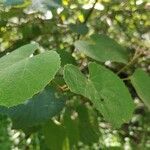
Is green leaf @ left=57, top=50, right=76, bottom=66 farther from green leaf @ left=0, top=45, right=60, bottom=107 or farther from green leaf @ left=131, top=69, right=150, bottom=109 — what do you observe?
green leaf @ left=0, top=45, right=60, bottom=107

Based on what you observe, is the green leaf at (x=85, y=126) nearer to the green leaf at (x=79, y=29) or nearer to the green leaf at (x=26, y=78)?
the green leaf at (x=79, y=29)

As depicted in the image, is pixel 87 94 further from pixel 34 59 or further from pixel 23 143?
pixel 23 143

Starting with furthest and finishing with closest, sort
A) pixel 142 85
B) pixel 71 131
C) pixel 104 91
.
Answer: pixel 71 131 → pixel 142 85 → pixel 104 91

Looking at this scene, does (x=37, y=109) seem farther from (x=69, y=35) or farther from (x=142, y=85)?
(x=69, y=35)

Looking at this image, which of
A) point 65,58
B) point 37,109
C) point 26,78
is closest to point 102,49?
point 65,58

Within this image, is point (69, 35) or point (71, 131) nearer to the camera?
point (71, 131)

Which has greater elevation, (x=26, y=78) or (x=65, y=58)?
(x=26, y=78)
